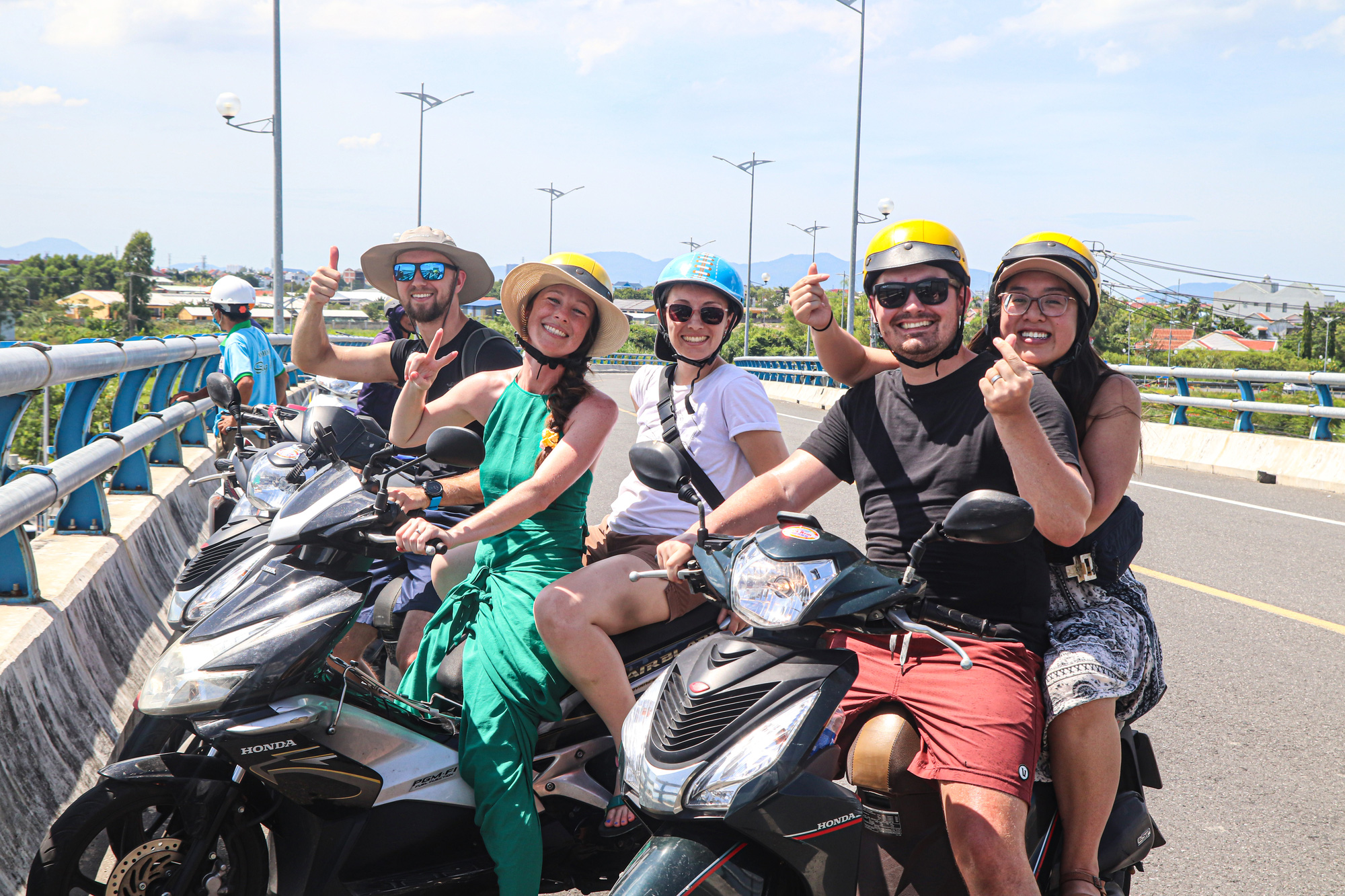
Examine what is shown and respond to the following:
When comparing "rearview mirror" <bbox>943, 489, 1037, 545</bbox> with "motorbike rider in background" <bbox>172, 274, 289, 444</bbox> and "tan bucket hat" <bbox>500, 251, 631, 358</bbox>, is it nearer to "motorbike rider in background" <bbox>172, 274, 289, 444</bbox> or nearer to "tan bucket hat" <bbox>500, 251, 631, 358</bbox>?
"tan bucket hat" <bbox>500, 251, 631, 358</bbox>

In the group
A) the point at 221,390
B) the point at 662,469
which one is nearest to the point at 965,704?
the point at 662,469

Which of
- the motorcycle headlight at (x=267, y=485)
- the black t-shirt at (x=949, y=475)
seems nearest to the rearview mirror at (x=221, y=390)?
the motorcycle headlight at (x=267, y=485)

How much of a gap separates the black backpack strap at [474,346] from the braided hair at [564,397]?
115cm

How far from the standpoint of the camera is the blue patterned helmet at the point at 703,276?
13.3 feet

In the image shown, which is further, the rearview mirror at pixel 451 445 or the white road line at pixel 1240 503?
the white road line at pixel 1240 503

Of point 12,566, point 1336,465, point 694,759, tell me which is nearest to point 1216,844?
point 694,759

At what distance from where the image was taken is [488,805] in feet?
9.96

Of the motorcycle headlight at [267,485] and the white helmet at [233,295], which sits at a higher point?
the white helmet at [233,295]

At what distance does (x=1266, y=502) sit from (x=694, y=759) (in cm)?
1015

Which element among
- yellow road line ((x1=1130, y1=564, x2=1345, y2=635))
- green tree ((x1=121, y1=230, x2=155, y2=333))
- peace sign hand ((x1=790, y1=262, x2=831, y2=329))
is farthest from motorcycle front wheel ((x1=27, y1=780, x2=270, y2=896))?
green tree ((x1=121, y1=230, x2=155, y2=333))

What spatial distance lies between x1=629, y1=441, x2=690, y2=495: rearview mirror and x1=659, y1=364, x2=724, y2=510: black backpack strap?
922 mm

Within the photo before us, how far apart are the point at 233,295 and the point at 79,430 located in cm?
314

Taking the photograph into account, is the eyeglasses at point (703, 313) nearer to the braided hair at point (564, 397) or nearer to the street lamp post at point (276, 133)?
the braided hair at point (564, 397)

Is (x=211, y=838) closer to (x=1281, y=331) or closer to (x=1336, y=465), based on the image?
(x=1336, y=465)
